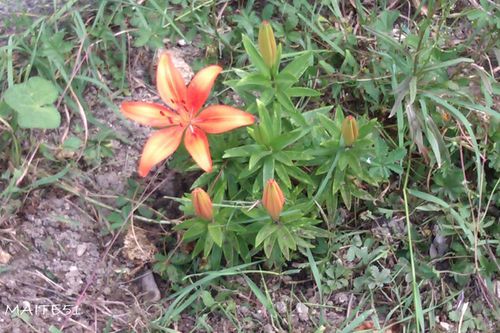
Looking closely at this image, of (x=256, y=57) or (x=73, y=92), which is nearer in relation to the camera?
(x=256, y=57)

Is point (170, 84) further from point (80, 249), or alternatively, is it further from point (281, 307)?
point (281, 307)

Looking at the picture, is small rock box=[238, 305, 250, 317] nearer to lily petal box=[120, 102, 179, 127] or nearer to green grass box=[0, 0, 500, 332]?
green grass box=[0, 0, 500, 332]

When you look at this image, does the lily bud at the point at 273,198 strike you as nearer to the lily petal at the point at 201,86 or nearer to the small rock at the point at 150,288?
the lily petal at the point at 201,86

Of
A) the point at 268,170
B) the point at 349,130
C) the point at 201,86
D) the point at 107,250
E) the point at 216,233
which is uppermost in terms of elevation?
the point at 201,86

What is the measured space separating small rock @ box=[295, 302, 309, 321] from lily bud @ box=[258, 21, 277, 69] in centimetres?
64

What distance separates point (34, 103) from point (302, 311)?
0.93 m

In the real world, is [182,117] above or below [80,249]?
above

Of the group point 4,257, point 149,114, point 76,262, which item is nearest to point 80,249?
point 76,262

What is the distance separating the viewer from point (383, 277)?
1916mm

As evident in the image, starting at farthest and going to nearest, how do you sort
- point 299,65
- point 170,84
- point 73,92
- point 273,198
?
point 73,92 < point 299,65 < point 170,84 < point 273,198

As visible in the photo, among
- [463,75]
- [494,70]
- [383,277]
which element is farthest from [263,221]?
[494,70]

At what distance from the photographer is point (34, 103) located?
77.0 inches

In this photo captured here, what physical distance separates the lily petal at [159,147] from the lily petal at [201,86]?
7cm

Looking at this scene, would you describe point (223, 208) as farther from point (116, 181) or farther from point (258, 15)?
point (258, 15)
